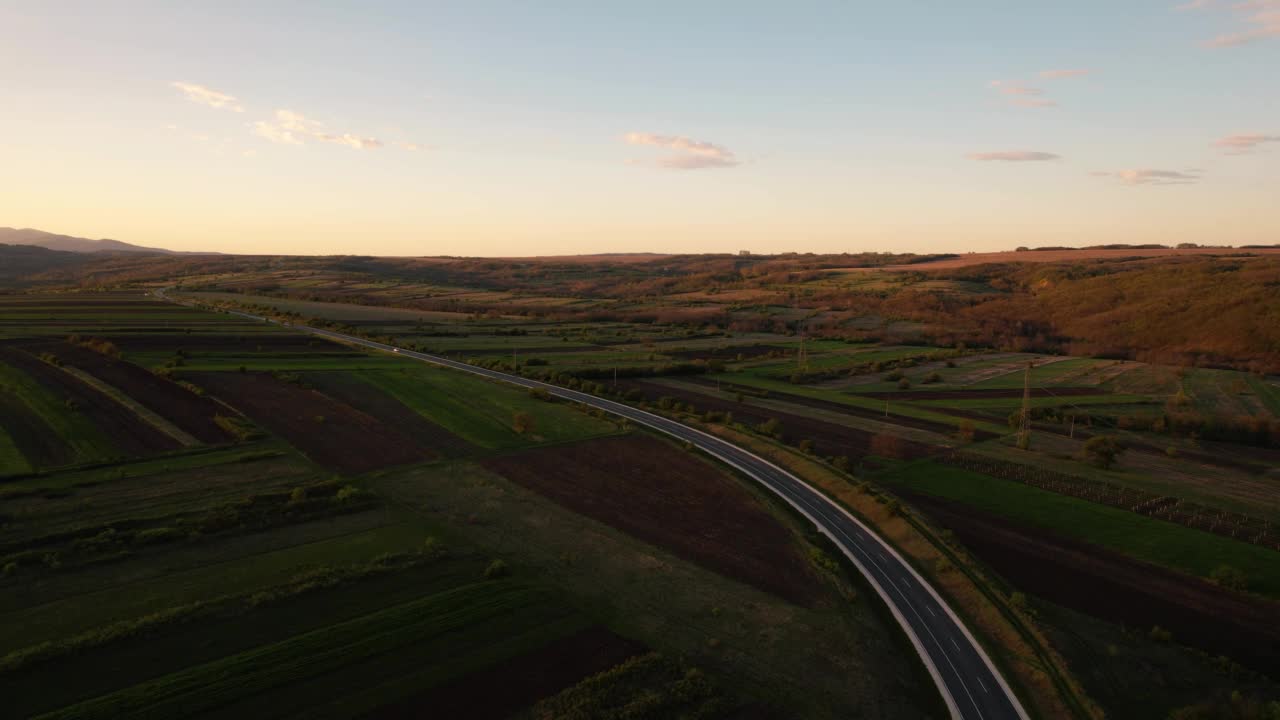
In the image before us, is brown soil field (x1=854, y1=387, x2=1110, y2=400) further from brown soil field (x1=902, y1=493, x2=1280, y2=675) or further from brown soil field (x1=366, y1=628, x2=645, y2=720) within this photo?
brown soil field (x1=366, y1=628, x2=645, y2=720)

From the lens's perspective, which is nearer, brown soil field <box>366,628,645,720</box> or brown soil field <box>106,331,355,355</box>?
brown soil field <box>366,628,645,720</box>

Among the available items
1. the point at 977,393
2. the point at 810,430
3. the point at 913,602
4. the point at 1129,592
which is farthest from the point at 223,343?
the point at 1129,592

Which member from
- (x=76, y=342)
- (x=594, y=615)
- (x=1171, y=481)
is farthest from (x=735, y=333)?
(x=594, y=615)

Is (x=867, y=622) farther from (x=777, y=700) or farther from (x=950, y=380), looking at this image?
(x=950, y=380)

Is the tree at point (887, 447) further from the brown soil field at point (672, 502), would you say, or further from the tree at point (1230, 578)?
the tree at point (1230, 578)

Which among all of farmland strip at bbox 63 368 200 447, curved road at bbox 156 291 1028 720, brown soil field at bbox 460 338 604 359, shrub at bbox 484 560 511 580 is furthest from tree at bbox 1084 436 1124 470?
brown soil field at bbox 460 338 604 359

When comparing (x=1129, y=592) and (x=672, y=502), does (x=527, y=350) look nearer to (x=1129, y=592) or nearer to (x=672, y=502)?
(x=672, y=502)
